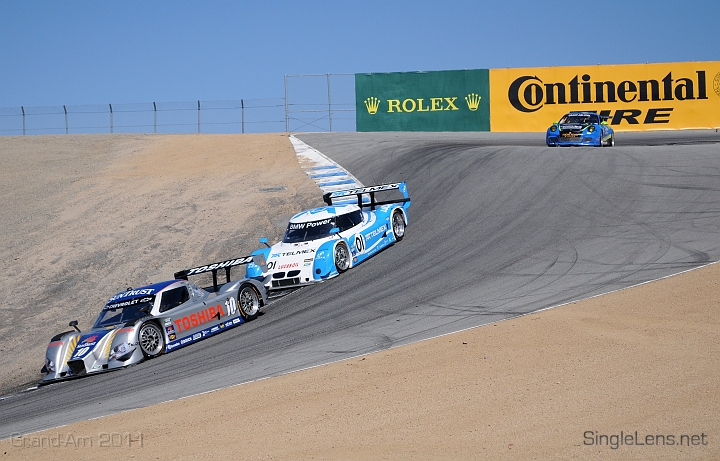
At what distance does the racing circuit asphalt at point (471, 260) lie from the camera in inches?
449

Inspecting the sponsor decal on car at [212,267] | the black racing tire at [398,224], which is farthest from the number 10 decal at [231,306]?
the black racing tire at [398,224]

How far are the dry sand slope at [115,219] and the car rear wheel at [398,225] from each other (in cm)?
342

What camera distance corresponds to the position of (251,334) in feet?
45.5

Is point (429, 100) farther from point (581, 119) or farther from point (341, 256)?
point (341, 256)

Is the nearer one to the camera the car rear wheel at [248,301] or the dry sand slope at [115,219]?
the car rear wheel at [248,301]

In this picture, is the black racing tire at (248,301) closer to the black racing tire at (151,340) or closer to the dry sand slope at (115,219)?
the black racing tire at (151,340)

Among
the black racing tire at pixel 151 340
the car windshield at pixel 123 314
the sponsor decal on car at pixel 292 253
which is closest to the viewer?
the black racing tire at pixel 151 340

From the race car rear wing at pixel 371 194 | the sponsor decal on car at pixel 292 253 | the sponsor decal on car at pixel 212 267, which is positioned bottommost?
the sponsor decal on car at pixel 212 267

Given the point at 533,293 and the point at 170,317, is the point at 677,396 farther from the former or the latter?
the point at 170,317

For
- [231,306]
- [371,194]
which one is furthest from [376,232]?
[231,306]

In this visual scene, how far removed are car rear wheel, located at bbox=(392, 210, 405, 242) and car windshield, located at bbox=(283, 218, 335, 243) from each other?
6.47 ft

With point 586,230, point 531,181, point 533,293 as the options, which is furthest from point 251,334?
point 531,181

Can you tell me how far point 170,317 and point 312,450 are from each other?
23.0ft

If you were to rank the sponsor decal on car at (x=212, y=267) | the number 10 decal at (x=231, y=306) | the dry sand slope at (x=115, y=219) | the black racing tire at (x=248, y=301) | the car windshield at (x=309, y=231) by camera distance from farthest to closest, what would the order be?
the dry sand slope at (x=115, y=219), the car windshield at (x=309, y=231), the black racing tire at (x=248, y=301), the sponsor decal on car at (x=212, y=267), the number 10 decal at (x=231, y=306)
